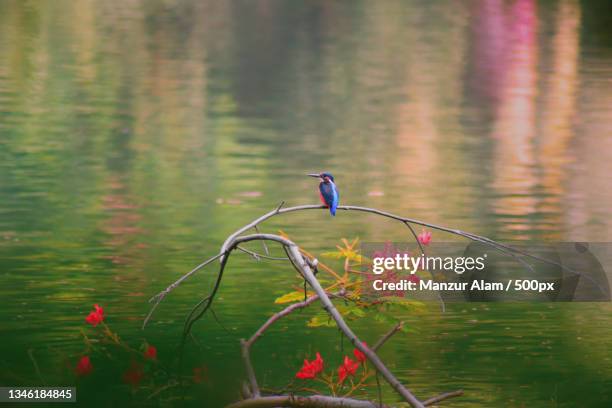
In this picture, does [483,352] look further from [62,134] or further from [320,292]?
[62,134]

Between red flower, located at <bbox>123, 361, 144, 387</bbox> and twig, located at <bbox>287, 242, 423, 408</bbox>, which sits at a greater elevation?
twig, located at <bbox>287, 242, 423, 408</bbox>

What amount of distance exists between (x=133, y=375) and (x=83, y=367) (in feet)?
0.62

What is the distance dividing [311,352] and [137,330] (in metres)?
0.70

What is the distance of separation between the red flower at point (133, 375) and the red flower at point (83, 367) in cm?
13

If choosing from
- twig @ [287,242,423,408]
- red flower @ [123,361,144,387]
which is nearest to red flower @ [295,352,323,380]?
twig @ [287,242,423,408]

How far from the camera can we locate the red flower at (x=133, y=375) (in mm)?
4825

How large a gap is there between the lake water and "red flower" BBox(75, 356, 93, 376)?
0.03 metres

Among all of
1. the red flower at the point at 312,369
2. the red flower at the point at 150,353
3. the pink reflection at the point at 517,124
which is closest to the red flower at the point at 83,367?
the red flower at the point at 150,353

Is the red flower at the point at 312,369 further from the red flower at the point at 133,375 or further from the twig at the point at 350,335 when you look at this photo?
the red flower at the point at 133,375

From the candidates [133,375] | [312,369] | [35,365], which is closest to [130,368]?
[133,375]

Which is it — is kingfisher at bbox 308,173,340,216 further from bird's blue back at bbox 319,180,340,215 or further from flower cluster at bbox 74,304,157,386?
flower cluster at bbox 74,304,157,386

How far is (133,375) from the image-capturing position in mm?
4906

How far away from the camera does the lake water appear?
524 cm

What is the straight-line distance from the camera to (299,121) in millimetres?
11492
